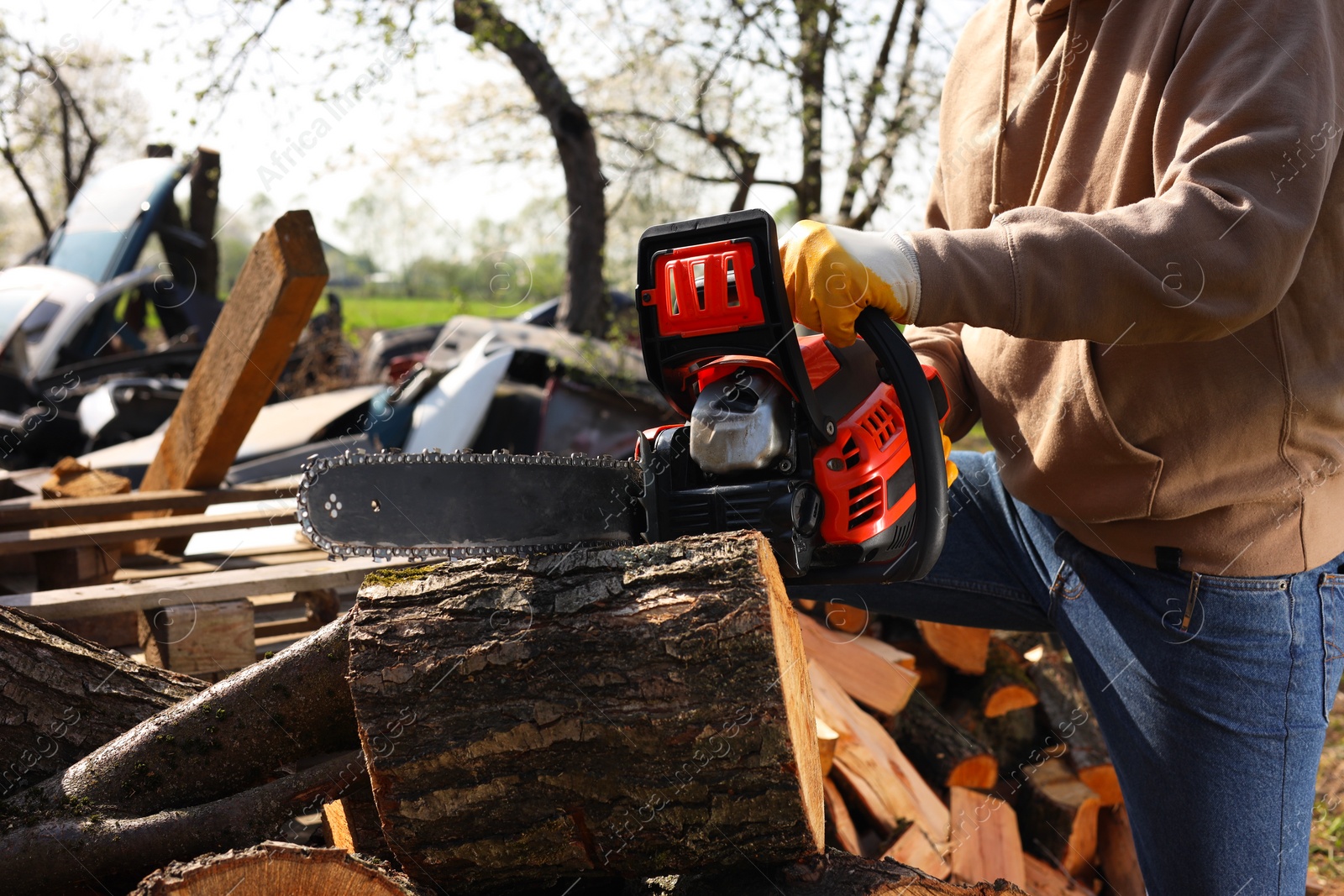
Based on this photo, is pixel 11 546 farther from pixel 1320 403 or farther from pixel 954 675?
pixel 1320 403

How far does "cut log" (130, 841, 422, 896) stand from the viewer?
1220 mm

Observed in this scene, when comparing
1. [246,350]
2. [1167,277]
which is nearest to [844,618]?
[1167,277]

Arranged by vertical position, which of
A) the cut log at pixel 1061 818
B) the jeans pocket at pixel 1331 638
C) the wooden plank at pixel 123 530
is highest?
the jeans pocket at pixel 1331 638

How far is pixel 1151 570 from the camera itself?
5.25ft

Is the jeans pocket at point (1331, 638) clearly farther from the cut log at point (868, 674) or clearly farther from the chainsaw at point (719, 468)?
the cut log at point (868, 674)

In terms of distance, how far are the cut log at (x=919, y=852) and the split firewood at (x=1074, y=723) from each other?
0.59 meters

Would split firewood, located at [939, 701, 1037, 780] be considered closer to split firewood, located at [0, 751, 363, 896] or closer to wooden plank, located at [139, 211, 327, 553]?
split firewood, located at [0, 751, 363, 896]

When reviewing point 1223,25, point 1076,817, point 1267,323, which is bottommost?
point 1076,817

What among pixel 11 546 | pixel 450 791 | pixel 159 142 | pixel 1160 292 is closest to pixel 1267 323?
pixel 1160 292

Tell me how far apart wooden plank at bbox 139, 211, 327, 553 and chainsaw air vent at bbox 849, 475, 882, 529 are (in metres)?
2.18

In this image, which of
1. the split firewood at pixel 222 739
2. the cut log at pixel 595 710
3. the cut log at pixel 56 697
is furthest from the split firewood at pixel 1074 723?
the cut log at pixel 56 697

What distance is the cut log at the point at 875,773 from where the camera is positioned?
8.11 ft

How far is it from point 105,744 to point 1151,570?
1854 mm

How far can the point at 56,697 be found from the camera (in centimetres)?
167
